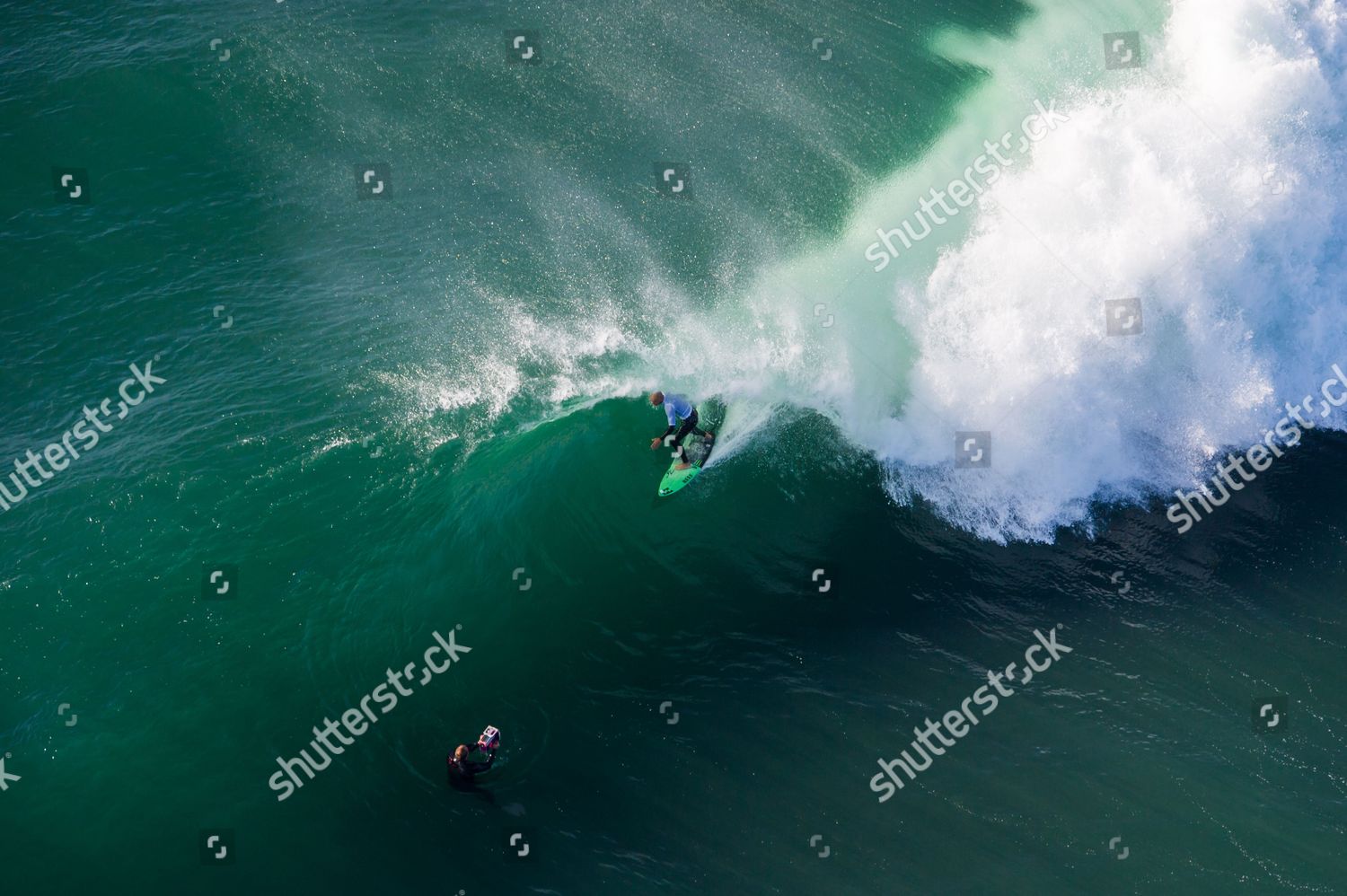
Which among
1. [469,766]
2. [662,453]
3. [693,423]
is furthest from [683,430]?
[469,766]

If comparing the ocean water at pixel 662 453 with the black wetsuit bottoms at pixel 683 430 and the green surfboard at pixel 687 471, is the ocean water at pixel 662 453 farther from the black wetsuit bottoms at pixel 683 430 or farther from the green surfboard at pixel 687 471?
the black wetsuit bottoms at pixel 683 430

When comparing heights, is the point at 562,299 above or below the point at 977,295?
below

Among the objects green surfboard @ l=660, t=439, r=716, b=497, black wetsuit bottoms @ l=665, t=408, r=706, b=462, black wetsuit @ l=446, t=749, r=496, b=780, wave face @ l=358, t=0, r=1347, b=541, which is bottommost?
black wetsuit @ l=446, t=749, r=496, b=780

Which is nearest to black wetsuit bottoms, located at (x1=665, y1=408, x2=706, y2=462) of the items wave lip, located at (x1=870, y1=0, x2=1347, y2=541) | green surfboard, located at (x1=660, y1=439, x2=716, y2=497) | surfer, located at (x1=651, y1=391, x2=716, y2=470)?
surfer, located at (x1=651, y1=391, x2=716, y2=470)

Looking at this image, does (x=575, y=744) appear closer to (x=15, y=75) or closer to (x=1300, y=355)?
(x=1300, y=355)

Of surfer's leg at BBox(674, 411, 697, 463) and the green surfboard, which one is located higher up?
surfer's leg at BBox(674, 411, 697, 463)

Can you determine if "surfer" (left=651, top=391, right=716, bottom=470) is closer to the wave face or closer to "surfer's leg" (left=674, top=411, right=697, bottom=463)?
"surfer's leg" (left=674, top=411, right=697, bottom=463)

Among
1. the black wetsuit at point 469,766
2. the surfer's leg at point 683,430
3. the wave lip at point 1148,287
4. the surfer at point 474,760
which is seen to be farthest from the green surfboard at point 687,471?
the black wetsuit at point 469,766

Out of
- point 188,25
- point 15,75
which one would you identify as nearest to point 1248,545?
point 188,25
